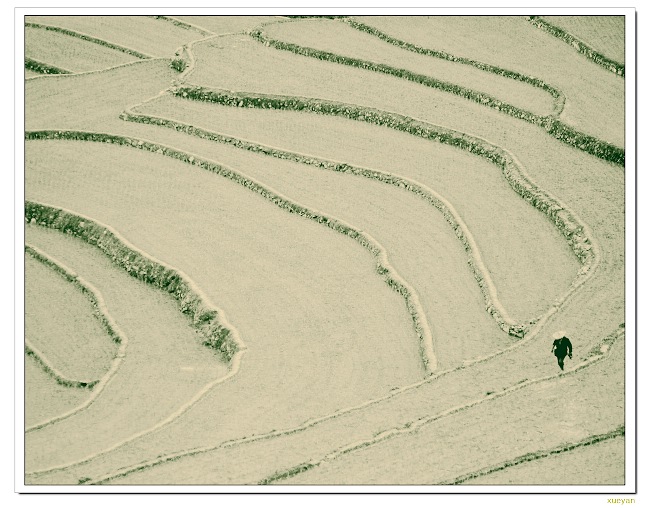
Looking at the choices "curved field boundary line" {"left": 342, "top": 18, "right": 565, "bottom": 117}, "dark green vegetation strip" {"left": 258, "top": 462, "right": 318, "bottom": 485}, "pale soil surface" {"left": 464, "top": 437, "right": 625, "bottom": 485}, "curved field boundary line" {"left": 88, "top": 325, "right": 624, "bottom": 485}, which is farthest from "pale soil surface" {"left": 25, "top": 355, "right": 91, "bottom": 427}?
"curved field boundary line" {"left": 342, "top": 18, "right": 565, "bottom": 117}

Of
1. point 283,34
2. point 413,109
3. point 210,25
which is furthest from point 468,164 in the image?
point 210,25

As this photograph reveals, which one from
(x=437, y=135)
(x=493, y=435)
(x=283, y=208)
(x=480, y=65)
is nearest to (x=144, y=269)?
(x=283, y=208)

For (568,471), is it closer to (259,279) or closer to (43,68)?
(259,279)

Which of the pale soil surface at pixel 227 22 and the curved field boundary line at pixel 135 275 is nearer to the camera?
the curved field boundary line at pixel 135 275

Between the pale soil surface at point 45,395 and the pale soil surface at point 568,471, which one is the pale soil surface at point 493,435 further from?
the pale soil surface at point 45,395

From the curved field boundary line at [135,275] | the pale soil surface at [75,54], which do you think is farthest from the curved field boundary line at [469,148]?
the curved field boundary line at [135,275]

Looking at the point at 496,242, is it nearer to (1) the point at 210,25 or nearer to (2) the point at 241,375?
→ (2) the point at 241,375
